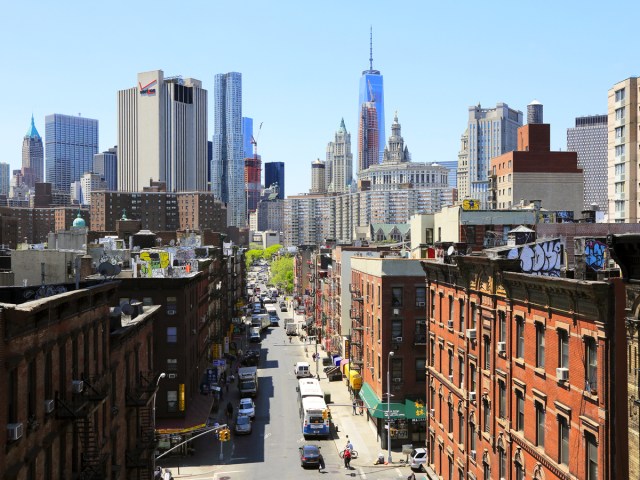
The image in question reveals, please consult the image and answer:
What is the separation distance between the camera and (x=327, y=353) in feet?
353

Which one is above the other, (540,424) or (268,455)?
(540,424)

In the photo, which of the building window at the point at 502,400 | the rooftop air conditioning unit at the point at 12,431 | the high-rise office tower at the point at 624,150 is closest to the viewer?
the rooftop air conditioning unit at the point at 12,431

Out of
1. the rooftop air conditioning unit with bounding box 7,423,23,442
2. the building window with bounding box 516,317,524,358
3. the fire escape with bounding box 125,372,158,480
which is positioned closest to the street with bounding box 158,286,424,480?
the fire escape with bounding box 125,372,158,480

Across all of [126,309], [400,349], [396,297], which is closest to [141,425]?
[126,309]

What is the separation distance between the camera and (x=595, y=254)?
29.1 metres

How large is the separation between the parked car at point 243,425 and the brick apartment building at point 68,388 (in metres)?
24.4

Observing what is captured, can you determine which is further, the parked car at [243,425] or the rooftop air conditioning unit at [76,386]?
the parked car at [243,425]

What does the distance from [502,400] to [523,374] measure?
3.50 meters

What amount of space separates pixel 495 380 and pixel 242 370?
48.9 m

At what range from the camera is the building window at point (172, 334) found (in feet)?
202

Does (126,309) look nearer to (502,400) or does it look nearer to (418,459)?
(502,400)

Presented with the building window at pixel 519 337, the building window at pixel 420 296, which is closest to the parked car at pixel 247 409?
the building window at pixel 420 296

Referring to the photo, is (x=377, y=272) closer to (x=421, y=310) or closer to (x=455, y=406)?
(x=421, y=310)

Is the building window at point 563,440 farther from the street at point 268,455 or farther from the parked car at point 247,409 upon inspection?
the parked car at point 247,409
